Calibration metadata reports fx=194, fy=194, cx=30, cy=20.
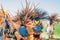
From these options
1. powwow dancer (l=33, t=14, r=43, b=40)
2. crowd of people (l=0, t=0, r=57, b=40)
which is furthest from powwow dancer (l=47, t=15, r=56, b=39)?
powwow dancer (l=33, t=14, r=43, b=40)

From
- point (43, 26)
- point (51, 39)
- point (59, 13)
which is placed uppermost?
point (59, 13)

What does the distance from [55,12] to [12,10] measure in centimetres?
55

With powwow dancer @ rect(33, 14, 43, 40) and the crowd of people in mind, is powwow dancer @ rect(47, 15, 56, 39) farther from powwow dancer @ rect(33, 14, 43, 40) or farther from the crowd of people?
powwow dancer @ rect(33, 14, 43, 40)

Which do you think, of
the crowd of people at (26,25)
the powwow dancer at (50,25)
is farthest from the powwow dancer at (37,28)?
the powwow dancer at (50,25)

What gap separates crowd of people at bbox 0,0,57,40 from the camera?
2.46m

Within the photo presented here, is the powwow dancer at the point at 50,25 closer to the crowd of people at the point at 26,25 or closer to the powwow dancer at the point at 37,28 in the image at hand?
the crowd of people at the point at 26,25

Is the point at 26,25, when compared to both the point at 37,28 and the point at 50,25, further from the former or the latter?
the point at 50,25

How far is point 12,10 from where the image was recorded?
2500mm

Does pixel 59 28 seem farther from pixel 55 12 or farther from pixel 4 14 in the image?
pixel 4 14

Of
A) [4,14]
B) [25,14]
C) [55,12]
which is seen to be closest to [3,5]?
[4,14]

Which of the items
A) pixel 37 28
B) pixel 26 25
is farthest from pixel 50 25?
pixel 26 25

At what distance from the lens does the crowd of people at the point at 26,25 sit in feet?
8.07

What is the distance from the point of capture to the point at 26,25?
8.13ft

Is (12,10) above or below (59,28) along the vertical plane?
above
